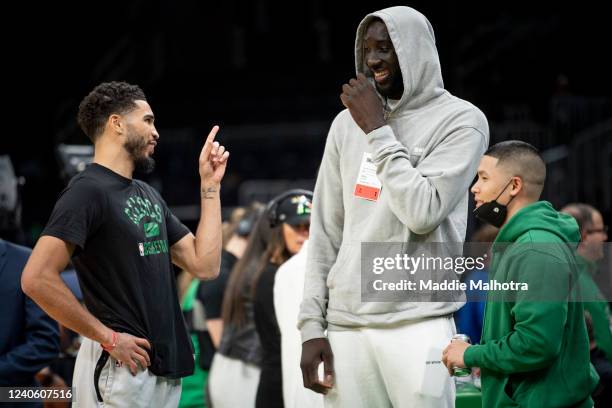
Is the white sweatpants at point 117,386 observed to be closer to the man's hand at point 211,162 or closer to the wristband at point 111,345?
the wristband at point 111,345

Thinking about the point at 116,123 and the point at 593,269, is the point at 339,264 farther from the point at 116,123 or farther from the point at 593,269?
the point at 593,269

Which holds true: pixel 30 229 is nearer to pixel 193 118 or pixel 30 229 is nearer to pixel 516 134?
pixel 193 118

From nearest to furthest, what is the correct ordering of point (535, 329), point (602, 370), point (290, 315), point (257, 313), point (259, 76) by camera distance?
point (535, 329)
point (290, 315)
point (602, 370)
point (257, 313)
point (259, 76)

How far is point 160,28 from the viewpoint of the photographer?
13641 mm

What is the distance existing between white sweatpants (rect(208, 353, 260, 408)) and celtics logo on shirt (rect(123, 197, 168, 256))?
6.56 feet

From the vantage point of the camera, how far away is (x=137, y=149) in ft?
11.6

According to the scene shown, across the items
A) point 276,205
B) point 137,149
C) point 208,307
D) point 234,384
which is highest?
point 137,149

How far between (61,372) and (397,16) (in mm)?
3022

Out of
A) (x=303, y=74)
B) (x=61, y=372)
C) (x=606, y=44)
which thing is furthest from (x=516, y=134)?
(x=61, y=372)

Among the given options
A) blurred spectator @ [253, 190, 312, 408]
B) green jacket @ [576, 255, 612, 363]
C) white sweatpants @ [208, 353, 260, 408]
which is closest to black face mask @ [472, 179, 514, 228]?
green jacket @ [576, 255, 612, 363]

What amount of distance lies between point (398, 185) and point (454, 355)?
1.77ft

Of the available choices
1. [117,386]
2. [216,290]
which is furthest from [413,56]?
[216,290]

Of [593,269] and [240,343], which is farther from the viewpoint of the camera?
[240,343]

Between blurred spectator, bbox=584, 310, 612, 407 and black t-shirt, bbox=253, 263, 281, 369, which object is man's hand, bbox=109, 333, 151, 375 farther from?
blurred spectator, bbox=584, 310, 612, 407
